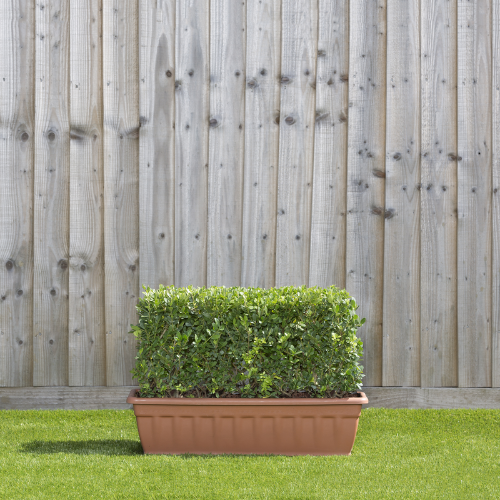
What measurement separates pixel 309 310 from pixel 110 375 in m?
1.40

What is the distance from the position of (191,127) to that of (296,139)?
2.05 feet

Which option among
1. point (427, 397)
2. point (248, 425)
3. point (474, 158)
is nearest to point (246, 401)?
point (248, 425)

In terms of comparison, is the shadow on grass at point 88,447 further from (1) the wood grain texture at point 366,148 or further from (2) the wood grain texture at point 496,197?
(2) the wood grain texture at point 496,197

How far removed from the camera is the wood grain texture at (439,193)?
3.36 m

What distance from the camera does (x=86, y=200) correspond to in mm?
3357

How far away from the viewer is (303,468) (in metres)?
2.37

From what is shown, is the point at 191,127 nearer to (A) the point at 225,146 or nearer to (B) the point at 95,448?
(A) the point at 225,146

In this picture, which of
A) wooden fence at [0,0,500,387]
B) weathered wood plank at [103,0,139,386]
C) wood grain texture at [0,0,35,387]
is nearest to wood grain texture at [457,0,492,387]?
wooden fence at [0,0,500,387]

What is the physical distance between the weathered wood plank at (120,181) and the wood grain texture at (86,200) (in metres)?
0.05

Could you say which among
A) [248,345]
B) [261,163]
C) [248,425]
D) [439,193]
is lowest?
[248,425]

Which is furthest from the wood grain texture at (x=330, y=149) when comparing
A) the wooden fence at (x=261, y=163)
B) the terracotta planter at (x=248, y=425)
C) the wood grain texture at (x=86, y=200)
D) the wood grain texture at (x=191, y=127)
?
the wood grain texture at (x=86, y=200)

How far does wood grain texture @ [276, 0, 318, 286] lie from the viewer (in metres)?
3.37

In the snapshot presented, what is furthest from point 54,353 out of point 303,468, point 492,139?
point 492,139

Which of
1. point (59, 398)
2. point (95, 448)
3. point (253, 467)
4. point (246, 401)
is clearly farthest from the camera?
point (59, 398)
